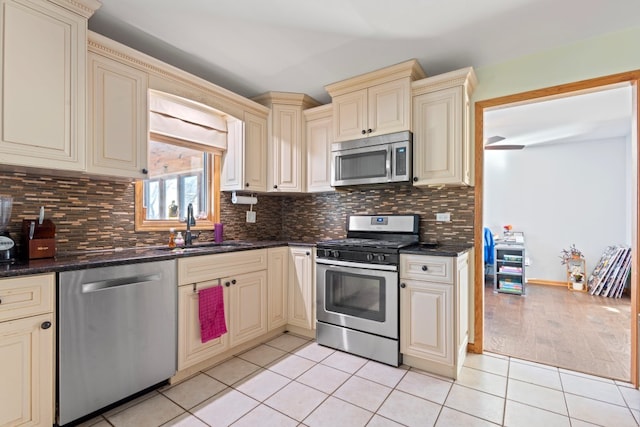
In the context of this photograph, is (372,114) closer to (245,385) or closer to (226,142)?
(226,142)

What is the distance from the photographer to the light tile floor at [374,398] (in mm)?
1686

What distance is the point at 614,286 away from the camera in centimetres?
433

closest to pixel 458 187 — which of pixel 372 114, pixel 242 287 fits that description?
pixel 372 114

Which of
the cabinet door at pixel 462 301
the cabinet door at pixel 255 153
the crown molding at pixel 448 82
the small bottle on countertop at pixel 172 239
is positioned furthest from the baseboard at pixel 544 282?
the small bottle on countertop at pixel 172 239

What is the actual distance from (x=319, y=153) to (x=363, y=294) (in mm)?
1504

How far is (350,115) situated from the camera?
2.80 meters

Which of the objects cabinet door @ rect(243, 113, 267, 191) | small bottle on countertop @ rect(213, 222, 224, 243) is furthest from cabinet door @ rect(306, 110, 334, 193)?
small bottle on countertop @ rect(213, 222, 224, 243)

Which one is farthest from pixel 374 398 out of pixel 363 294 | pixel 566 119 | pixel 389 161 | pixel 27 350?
pixel 566 119

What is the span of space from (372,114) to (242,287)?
1870mm

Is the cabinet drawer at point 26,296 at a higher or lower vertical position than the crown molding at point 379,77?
lower

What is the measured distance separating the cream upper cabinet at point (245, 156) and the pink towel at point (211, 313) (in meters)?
1.10

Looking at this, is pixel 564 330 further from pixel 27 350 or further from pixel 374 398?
pixel 27 350

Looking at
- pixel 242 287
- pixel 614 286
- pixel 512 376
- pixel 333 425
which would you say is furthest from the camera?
pixel 614 286

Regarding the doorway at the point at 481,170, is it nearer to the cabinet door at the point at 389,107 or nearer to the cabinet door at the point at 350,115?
the cabinet door at the point at 389,107
